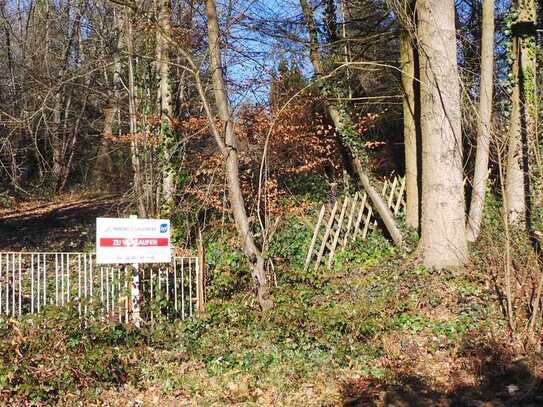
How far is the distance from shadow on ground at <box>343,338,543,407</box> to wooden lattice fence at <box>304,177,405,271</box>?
5540 millimetres

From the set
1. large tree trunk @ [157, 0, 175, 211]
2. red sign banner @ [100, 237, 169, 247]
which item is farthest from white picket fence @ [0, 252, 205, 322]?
large tree trunk @ [157, 0, 175, 211]

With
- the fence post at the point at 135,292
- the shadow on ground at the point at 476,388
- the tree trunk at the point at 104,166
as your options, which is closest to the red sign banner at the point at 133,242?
the fence post at the point at 135,292

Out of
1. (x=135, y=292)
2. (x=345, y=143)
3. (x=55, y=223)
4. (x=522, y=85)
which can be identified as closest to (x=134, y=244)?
(x=135, y=292)

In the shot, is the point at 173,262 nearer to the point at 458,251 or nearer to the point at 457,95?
the point at 458,251

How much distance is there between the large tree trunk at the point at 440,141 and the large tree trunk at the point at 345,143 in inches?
78.7

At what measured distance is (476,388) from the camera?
6.02 meters

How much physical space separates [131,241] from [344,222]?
607 centimetres

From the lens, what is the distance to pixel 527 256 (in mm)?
7496

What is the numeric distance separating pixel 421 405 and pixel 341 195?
9677mm

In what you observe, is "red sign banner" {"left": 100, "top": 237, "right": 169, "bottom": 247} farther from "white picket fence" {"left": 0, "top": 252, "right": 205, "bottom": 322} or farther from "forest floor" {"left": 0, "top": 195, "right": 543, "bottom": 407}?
"forest floor" {"left": 0, "top": 195, "right": 543, "bottom": 407}

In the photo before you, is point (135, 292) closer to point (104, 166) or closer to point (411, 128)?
point (411, 128)

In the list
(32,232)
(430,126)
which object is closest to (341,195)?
(430,126)

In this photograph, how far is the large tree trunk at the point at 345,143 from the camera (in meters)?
12.5

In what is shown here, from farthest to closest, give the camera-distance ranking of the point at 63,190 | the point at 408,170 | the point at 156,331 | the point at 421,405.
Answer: the point at 63,190 < the point at 408,170 < the point at 156,331 < the point at 421,405
